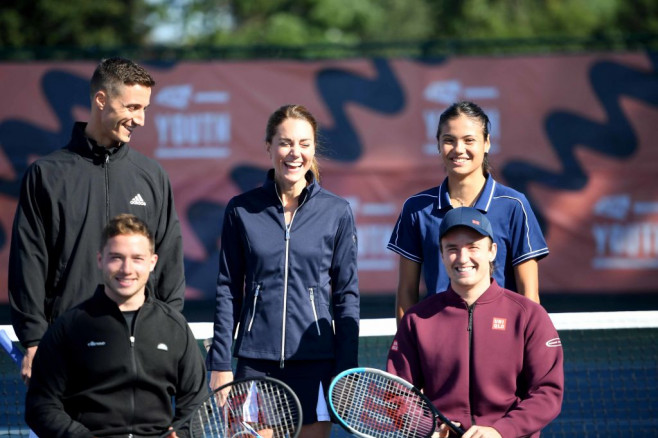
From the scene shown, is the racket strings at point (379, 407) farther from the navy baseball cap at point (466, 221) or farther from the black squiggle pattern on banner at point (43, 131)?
the black squiggle pattern on banner at point (43, 131)

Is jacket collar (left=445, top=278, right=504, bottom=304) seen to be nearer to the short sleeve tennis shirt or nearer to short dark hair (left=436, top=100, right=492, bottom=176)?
the short sleeve tennis shirt

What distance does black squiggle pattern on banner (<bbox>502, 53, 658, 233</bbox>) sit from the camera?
→ 1111 centimetres

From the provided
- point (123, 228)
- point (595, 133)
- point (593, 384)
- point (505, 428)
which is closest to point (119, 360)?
point (123, 228)

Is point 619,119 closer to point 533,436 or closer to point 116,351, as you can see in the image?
point 533,436

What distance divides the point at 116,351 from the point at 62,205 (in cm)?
70

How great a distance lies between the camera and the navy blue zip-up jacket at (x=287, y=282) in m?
4.00

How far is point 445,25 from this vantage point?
1088 inches

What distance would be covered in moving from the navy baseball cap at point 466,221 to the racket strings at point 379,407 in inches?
26.2

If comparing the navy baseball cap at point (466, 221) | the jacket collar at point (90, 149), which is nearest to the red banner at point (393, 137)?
the jacket collar at point (90, 149)

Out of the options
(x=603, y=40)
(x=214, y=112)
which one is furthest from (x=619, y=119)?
(x=214, y=112)

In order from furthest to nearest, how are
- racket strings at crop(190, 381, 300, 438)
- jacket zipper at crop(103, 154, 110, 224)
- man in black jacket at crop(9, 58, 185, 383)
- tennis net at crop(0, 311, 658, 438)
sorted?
tennis net at crop(0, 311, 658, 438) → jacket zipper at crop(103, 154, 110, 224) → man in black jacket at crop(9, 58, 185, 383) → racket strings at crop(190, 381, 300, 438)

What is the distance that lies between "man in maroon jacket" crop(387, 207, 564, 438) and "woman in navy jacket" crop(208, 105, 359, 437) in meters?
0.39

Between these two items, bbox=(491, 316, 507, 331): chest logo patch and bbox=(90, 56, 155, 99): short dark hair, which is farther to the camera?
bbox=(90, 56, 155, 99): short dark hair

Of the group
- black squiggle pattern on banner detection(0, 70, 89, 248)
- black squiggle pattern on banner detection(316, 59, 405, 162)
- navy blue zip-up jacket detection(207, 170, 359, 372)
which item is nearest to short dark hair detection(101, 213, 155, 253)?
navy blue zip-up jacket detection(207, 170, 359, 372)
